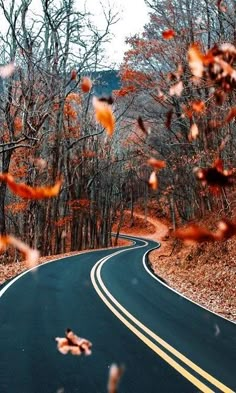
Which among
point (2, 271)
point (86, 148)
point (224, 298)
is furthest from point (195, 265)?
point (86, 148)

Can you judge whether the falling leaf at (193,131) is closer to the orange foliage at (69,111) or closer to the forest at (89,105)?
the forest at (89,105)

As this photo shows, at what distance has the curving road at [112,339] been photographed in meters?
6.24

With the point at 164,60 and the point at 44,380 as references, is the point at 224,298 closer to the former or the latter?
the point at 44,380

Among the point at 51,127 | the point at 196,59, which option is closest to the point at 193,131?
the point at 196,59

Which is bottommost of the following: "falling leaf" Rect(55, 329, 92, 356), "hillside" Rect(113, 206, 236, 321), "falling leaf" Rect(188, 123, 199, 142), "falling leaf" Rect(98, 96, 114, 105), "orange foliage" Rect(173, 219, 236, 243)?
"hillside" Rect(113, 206, 236, 321)

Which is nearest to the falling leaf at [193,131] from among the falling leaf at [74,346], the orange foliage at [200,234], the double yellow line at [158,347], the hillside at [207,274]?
the orange foliage at [200,234]

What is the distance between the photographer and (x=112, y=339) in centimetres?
846

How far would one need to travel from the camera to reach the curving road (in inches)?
246

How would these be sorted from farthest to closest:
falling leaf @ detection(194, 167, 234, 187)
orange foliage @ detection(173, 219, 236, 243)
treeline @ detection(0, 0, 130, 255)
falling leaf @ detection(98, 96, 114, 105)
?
1. treeline @ detection(0, 0, 130, 255)
2. falling leaf @ detection(98, 96, 114, 105)
3. falling leaf @ detection(194, 167, 234, 187)
4. orange foliage @ detection(173, 219, 236, 243)

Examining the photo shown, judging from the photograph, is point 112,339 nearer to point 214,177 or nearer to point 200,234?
point 214,177

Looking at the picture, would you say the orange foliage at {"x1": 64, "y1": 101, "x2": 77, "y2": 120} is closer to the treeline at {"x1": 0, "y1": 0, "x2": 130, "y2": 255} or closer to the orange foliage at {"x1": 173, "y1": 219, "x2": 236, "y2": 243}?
the treeline at {"x1": 0, "y1": 0, "x2": 130, "y2": 255}

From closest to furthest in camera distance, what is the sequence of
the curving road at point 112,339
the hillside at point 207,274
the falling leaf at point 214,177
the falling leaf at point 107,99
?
1. the falling leaf at point 214,177
2. the falling leaf at point 107,99
3. the curving road at point 112,339
4. the hillside at point 207,274

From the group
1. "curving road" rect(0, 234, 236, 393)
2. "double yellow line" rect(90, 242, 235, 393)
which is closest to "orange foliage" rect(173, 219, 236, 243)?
"curving road" rect(0, 234, 236, 393)

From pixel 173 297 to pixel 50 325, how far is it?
18.5 feet
